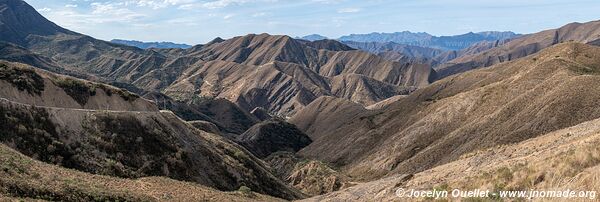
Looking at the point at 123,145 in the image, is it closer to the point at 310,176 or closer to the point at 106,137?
the point at 106,137

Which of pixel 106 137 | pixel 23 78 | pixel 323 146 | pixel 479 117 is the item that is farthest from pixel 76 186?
pixel 323 146

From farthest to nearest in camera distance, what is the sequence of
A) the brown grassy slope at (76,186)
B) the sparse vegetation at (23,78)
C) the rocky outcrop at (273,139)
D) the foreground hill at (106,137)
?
1. the rocky outcrop at (273,139)
2. the sparse vegetation at (23,78)
3. the foreground hill at (106,137)
4. the brown grassy slope at (76,186)

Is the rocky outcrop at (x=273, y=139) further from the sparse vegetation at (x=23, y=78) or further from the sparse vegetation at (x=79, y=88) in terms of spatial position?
the sparse vegetation at (x=23, y=78)

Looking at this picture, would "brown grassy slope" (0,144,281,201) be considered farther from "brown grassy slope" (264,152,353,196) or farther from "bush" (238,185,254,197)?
"brown grassy slope" (264,152,353,196)

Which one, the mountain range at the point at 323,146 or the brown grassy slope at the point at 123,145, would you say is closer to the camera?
the mountain range at the point at 323,146

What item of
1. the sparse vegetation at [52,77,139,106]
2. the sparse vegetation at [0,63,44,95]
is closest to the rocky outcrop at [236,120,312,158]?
the sparse vegetation at [52,77,139,106]

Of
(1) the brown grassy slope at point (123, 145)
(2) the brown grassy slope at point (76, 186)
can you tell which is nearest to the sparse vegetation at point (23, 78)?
(1) the brown grassy slope at point (123, 145)

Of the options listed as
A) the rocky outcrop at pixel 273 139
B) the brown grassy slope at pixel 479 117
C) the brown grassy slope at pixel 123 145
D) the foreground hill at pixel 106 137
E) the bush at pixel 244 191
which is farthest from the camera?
the rocky outcrop at pixel 273 139
